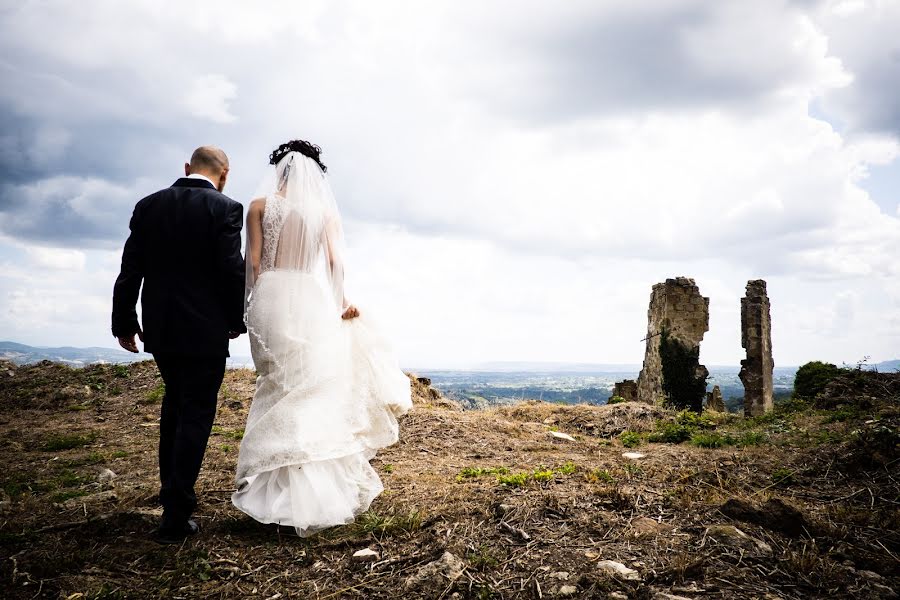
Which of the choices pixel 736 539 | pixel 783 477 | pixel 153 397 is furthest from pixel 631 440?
pixel 153 397

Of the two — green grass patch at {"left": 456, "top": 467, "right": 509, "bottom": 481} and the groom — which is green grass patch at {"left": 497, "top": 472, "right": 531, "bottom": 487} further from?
the groom

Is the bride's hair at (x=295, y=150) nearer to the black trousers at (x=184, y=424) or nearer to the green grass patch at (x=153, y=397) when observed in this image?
the black trousers at (x=184, y=424)

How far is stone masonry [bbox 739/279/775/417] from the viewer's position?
50.9 ft

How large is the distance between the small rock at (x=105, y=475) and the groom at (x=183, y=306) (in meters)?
2.08

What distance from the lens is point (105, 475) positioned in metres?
5.45

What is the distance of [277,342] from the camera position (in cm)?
393

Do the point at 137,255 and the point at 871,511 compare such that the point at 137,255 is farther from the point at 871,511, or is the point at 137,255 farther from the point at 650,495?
the point at 871,511

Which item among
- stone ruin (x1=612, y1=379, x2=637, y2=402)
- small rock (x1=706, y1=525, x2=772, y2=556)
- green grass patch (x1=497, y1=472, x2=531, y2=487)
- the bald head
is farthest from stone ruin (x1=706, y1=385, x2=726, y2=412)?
the bald head

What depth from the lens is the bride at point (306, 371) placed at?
378 cm

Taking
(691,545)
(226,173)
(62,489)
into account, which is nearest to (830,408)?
(691,545)

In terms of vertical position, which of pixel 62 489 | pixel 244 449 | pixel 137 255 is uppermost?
pixel 137 255

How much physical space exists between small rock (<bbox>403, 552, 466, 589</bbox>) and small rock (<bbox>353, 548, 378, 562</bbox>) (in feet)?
1.30

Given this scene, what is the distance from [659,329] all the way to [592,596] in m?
15.6

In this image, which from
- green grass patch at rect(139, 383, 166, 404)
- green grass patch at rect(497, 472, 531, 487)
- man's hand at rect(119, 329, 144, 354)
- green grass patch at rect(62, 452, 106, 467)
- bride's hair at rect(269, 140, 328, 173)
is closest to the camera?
man's hand at rect(119, 329, 144, 354)
